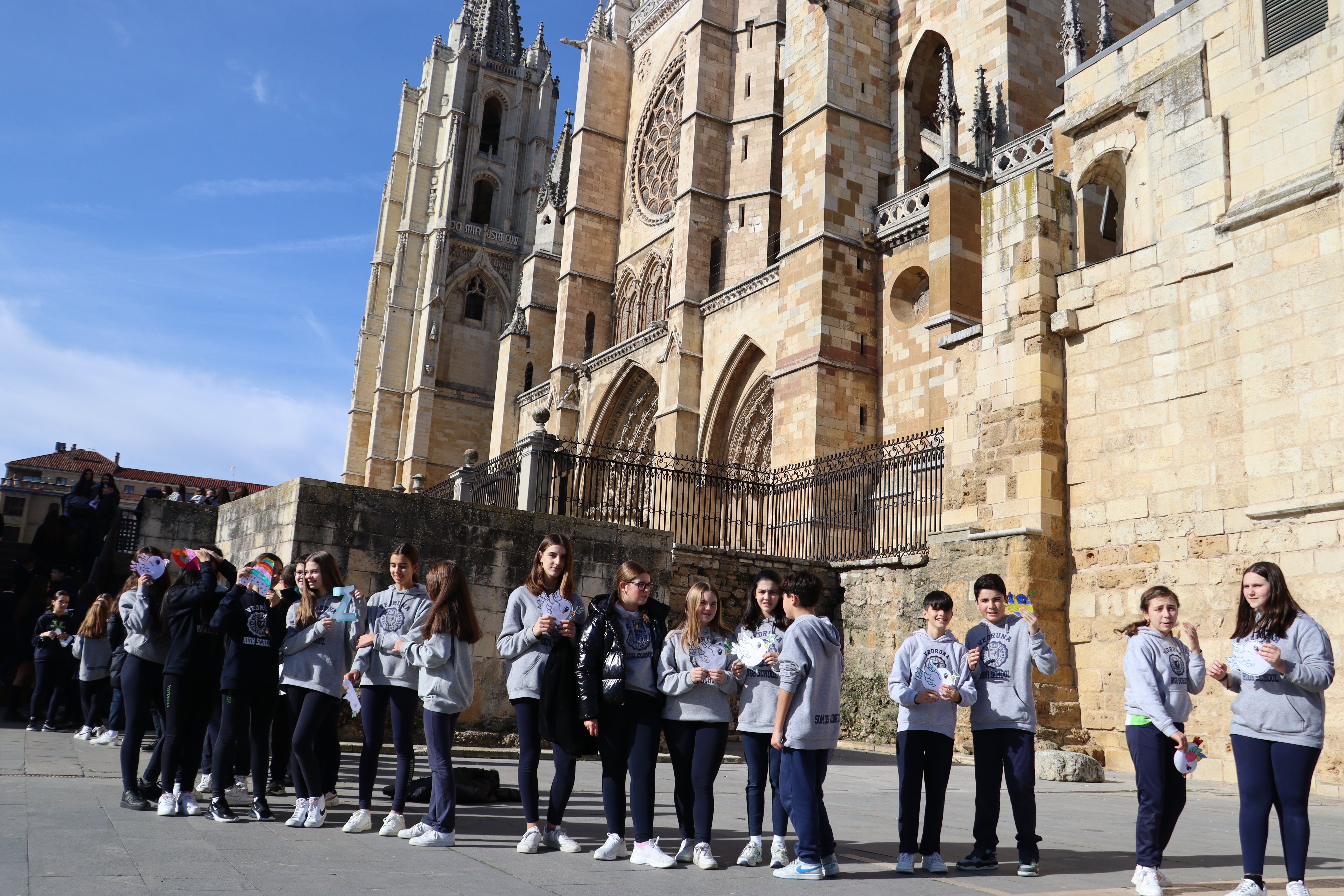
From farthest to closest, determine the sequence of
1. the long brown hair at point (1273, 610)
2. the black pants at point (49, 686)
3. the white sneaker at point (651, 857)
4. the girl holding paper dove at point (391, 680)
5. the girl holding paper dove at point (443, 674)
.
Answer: the black pants at point (49, 686) → the girl holding paper dove at point (391, 680) → the girl holding paper dove at point (443, 674) → the white sneaker at point (651, 857) → the long brown hair at point (1273, 610)

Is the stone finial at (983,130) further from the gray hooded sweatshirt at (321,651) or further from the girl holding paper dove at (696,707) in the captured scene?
the gray hooded sweatshirt at (321,651)

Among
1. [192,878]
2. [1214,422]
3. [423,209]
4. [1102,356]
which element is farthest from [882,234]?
[423,209]

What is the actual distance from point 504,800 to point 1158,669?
13.1 ft

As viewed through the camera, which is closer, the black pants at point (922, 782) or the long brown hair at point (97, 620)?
the black pants at point (922, 782)

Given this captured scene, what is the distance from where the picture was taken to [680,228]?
80.0 feet

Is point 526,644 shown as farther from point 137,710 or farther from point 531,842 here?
point 137,710

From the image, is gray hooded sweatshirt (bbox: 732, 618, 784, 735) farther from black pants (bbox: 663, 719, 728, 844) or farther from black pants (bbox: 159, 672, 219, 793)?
black pants (bbox: 159, 672, 219, 793)

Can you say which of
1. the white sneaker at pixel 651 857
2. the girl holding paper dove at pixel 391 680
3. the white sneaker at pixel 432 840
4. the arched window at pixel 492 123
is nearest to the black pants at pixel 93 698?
the girl holding paper dove at pixel 391 680

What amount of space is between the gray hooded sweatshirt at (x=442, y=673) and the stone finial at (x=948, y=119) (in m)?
13.9

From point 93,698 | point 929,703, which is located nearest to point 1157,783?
point 929,703

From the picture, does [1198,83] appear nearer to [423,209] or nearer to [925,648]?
[925,648]

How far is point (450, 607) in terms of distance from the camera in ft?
17.2

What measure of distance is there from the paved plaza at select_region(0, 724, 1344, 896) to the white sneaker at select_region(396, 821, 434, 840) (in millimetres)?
48

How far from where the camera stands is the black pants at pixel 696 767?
4.75m
